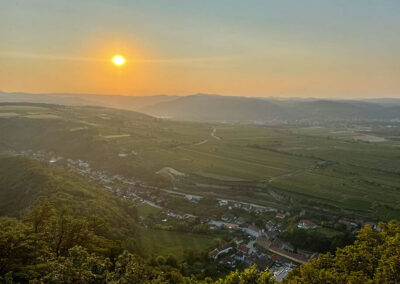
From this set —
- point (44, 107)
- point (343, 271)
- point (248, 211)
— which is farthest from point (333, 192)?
point (44, 107)

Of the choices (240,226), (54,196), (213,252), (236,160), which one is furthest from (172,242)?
(236,160)

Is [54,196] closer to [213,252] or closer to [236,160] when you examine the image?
[213,252]

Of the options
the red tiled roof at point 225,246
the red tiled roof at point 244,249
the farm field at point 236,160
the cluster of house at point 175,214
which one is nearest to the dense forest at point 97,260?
the red tiled roof at point 225,246

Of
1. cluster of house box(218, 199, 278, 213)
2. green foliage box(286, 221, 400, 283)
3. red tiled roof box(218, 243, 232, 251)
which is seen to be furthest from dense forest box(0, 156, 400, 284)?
cluster of house box(218, 199, 278, 213)

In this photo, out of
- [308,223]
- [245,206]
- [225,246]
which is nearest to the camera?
[225,246]

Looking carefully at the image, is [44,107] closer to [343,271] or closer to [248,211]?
[248,211]
